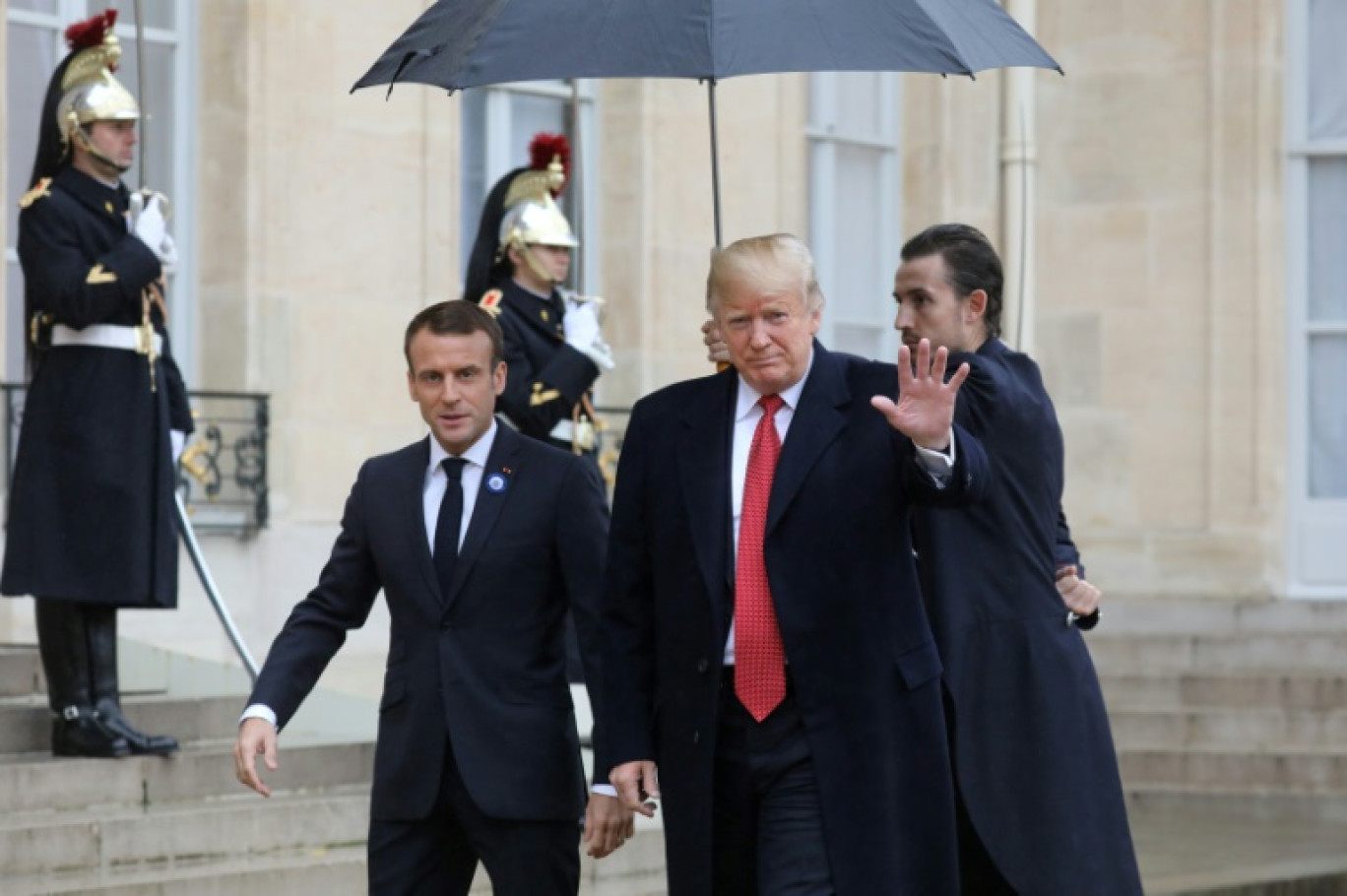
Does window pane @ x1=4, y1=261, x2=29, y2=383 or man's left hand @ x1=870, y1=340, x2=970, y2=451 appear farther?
window pane @ x1=4, y1=261, x2=29, y2=383

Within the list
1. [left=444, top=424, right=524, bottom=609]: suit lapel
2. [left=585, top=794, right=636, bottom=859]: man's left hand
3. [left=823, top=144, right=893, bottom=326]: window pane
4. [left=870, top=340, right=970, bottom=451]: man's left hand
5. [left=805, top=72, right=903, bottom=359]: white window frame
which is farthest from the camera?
A: [left=823, top=144, right=893, bottom=326]: window pane

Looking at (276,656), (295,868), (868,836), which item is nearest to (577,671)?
(295,868)

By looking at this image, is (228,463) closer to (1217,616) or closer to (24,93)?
(24,93)

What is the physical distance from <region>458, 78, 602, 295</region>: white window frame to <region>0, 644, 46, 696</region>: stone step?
3599 mm

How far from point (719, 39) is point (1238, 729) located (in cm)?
800

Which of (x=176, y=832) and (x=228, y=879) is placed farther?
(x=176, y=832)

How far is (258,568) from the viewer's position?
1126cm

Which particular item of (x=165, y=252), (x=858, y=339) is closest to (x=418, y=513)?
(x=165, y=252)

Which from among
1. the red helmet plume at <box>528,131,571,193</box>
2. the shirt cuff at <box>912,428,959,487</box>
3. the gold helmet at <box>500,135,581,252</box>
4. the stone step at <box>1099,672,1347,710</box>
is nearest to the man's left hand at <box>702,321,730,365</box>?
the shirt cuff at <box>912,428,959,487</box>

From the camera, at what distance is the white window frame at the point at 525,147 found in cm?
1272

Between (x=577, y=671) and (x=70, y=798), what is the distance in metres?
2.53

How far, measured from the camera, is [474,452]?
5.87 m

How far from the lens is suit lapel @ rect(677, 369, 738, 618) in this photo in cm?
528

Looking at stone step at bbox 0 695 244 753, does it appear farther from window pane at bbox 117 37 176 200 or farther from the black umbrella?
the black umbrella
